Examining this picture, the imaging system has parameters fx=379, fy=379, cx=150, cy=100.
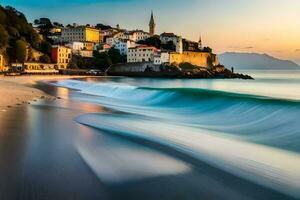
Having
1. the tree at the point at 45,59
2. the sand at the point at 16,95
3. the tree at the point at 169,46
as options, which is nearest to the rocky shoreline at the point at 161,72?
the tree at the point at 169,46

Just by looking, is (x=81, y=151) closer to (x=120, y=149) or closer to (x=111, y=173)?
(x=120, y=149)

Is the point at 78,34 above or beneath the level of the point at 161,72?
above

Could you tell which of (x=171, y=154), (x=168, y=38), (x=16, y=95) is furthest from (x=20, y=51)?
(x=171, y=154)

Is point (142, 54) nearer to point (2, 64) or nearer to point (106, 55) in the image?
point (106, 55)

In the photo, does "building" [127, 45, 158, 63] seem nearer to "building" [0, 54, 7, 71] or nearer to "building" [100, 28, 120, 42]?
"building" [100, 28, 120, 42]

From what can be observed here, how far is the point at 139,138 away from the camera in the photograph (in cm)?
1002

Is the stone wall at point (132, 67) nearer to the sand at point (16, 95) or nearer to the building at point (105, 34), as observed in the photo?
the building at point (105, 34)

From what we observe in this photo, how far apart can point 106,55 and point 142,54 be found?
333 inches

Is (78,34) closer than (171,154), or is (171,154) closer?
(171,154)

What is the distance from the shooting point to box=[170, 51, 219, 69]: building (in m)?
88.0

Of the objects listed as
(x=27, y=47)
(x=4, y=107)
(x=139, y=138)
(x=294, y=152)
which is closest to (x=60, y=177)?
(x=139, y=138)

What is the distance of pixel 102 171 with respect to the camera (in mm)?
6656

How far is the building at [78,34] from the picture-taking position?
9575 centimetres

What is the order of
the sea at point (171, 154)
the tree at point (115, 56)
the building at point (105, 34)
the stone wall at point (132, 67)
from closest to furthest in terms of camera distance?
the sea at point (171, 154)
the stone wall at point (132, 67)
the tree at point (115, 56)
the building at point (105, 34)
